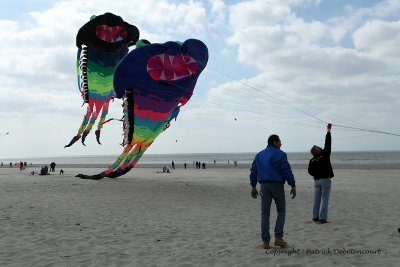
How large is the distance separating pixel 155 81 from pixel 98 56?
508cm

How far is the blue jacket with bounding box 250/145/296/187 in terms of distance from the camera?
19.4 feet

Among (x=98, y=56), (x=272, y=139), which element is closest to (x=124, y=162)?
(x=98, y=56)

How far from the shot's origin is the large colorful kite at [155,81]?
15.4 meters

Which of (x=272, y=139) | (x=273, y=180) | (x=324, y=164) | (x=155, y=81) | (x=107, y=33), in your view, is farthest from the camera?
(x=107, y=33)

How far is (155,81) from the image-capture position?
52.6ft

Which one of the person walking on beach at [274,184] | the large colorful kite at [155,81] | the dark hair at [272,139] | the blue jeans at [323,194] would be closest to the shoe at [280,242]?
the person walking on beach at [274,184]

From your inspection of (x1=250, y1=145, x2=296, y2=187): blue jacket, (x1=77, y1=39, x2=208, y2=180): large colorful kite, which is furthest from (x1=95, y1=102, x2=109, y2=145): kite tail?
(x1=250, y1=145, x2=296, y2=187): blue jacket

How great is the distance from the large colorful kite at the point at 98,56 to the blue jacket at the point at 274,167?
15.2 meters

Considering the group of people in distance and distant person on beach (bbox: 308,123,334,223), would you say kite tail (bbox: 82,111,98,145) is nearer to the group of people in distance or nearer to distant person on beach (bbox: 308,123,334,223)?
distant person on beach (bbox: 308,123,334,223)

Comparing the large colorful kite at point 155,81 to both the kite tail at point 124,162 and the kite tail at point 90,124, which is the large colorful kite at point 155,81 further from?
the kite tail at point 90,124

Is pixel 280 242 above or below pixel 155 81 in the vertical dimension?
below

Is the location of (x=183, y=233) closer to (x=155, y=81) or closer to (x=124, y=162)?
(x=155, y=81)

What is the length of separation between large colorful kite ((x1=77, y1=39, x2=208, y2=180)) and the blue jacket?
10466mm

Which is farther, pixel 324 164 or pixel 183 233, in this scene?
pixel 324 164
